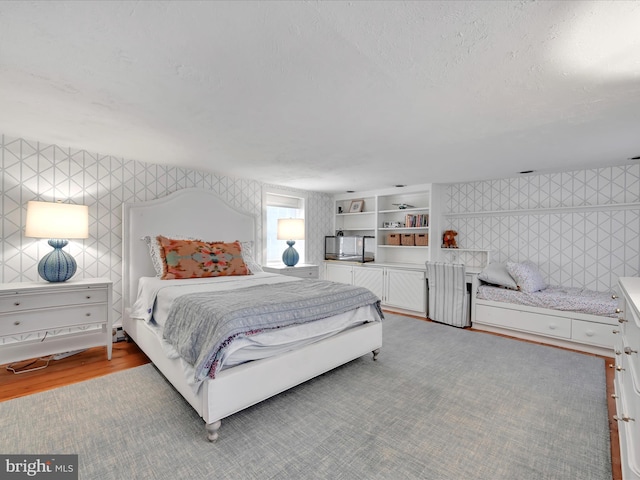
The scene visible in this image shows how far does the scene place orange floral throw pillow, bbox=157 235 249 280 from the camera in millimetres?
3152

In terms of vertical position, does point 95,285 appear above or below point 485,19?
below

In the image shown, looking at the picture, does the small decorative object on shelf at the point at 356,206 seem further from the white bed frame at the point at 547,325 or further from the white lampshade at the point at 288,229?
the white bed frame at the point at 547,325

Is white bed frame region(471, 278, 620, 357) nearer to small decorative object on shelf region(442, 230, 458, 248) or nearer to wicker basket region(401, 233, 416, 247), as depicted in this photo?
small decorative object on shelf region(442, 230, 458, 248)

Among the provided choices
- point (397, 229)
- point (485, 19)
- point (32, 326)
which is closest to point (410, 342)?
point (397, 229)

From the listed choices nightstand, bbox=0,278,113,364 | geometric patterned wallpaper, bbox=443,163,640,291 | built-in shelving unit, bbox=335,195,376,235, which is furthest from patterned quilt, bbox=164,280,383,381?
built-in shelving unit, bbox=335,195,376,235

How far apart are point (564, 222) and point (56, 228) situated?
5623mm

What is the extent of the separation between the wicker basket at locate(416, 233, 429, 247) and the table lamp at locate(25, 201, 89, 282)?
14.1 feet

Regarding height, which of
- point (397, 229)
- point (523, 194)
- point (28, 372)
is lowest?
point (28, 372)

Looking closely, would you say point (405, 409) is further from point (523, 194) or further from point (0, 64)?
point (523, 194)

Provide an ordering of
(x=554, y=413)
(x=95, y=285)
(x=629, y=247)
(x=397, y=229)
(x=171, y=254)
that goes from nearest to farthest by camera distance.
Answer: (x=554, y=413), (x=95, y=285), (x=171, y=254), (x=629, y=247), (x=397, y=229)

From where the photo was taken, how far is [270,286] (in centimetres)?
278

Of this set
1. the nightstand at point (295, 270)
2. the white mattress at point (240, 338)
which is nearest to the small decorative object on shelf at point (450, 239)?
the nightstand at point (295, 270)

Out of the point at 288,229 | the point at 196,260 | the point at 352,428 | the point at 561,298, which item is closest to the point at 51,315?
the point at 196,260

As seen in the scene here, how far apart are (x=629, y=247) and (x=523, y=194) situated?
1262 millimetres
